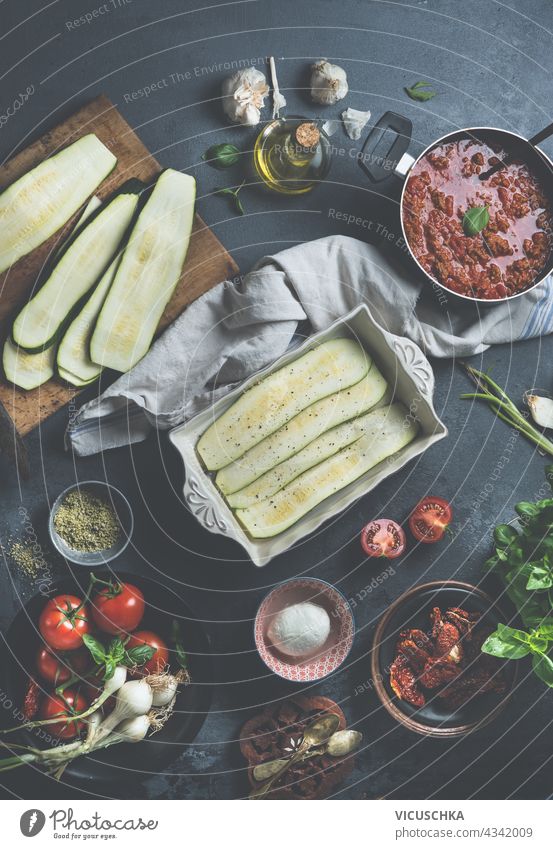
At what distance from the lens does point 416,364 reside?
2176 mm

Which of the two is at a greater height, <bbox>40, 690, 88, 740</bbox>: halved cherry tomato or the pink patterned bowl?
<bbox>40, 690, 88, 740</bbox>: halved cherry tomato

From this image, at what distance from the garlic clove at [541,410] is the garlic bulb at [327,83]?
1053 millimetres

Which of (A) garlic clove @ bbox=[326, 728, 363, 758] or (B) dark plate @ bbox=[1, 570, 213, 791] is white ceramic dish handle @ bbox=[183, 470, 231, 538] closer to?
(B) dark plate @ bbox=[1, 570, 213, 791]

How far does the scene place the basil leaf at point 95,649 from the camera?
2.05m

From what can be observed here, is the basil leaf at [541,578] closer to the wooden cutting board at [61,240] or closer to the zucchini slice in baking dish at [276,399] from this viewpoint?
the zucchini slice in baking dish at [276,399]

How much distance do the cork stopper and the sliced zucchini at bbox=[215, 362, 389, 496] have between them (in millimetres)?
683

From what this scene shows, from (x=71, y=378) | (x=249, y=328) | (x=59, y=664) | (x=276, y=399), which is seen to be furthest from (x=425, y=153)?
(x=59, y=664)

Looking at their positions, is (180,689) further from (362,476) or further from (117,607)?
(362,476)

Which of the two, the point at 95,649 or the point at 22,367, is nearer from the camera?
the point at 95,649

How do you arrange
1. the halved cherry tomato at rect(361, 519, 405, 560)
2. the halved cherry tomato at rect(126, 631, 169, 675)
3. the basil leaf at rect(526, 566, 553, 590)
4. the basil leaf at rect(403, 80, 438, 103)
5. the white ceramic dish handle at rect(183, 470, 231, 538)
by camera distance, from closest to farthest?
1. the basil leaf at rect(526, 566, 553, 590)
2. the white ceramic dish handle at rect(183, 470, 231, 538)
3. the halved cherry tomato at rect(126, 631, 169, 675)
4. the halved cherry tomato at rect(361, 519, 405, 560)
5. the basil leaf at rect(403, 80, 438, 103)

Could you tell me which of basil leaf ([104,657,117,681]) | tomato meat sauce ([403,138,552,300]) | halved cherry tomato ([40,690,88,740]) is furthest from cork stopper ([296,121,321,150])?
halved cherry tomato ([40,690,88,740])

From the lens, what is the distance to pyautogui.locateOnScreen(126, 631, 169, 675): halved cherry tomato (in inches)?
85.4

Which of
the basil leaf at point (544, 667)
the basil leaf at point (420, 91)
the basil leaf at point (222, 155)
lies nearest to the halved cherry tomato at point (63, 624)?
the basil leaf at point (544, 667)

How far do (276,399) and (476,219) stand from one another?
72cm
